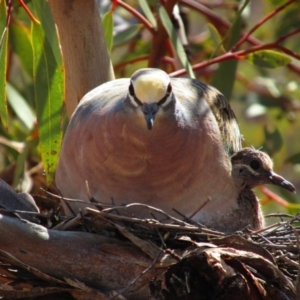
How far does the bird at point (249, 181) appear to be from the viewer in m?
3.80

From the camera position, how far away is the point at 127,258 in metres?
3.26

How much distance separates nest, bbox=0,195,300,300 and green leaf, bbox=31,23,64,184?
1.79ft

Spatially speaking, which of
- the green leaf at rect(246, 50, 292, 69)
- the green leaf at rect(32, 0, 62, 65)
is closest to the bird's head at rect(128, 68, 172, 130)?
the green leaf at rect(32, 0, 62, 65)

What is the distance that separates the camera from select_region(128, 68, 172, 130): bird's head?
346 centimetres

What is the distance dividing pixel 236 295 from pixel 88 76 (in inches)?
63.2

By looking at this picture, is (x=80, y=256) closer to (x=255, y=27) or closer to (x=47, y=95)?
(x=47, y=95)

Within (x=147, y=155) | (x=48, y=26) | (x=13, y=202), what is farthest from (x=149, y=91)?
(x=13, y=202)

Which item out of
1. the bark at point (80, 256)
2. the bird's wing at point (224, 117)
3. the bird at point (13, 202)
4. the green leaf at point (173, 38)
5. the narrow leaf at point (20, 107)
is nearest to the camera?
the bark at point (80, 256)

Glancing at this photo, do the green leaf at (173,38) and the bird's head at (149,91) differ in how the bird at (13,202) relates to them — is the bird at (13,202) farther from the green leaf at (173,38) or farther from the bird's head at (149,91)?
the green leaf at (173,38)

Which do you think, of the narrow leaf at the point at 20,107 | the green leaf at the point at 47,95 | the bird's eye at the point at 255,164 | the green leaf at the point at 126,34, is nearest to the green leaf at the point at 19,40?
the narrow leaf at the point at 20,107

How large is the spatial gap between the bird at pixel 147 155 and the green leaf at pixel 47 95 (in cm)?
10

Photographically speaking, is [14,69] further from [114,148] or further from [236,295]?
[236,295]

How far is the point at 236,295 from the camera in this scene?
2938 mm

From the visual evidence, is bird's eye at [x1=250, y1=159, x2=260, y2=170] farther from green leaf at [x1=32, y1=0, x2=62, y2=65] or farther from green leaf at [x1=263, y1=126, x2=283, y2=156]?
green leaf at [x1=263, y1=126, x2=283, y2=156]
